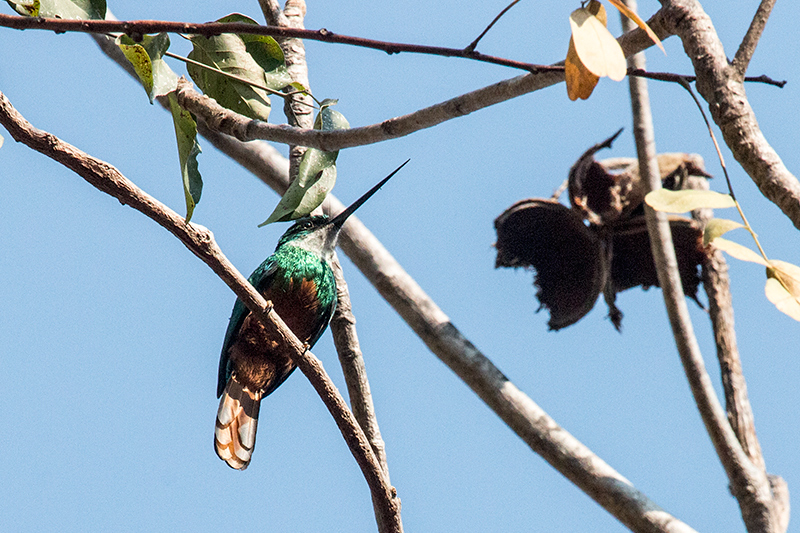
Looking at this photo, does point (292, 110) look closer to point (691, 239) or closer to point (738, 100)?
point (738, 100)

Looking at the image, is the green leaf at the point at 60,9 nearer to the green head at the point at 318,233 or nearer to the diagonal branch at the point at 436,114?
the diagonal branch at the point at 436,114

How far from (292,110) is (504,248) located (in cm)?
190

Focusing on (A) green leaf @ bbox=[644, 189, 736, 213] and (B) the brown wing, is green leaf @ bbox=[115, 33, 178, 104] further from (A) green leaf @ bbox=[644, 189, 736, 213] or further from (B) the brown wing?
(B) the brown wing

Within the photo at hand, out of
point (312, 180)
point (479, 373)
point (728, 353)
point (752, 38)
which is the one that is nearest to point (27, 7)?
point (312, 180)

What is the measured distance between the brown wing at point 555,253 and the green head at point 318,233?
1.45m

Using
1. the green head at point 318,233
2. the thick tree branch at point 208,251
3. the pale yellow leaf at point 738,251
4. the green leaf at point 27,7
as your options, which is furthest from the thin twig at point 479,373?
the pale yellow leaf at point 738,251

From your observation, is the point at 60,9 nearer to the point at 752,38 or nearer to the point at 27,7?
the point at 27,7

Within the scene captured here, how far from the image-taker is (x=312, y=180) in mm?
1713

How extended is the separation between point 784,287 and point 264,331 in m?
1.94

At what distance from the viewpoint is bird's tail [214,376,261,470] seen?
2504 millimetres

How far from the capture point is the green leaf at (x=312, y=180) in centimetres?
169

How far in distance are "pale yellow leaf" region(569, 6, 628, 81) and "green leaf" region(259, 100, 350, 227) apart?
84 cm

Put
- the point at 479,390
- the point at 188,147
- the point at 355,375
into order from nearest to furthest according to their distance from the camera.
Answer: the point at 188,147 < the point at 355,375 < the point at 479,390

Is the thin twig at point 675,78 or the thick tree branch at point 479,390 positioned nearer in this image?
the thin twig at point 675,78
